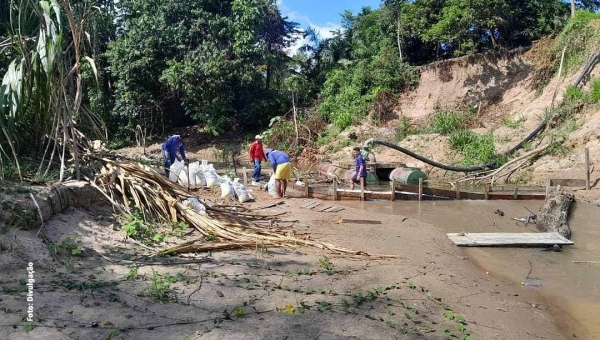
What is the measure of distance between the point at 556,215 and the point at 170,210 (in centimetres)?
740

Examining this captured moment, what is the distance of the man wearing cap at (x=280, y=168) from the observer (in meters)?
11.2

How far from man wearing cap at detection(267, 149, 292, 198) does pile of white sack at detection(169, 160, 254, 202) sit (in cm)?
93

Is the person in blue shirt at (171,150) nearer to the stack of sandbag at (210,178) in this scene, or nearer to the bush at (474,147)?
the stack of sandbag at (210,178)

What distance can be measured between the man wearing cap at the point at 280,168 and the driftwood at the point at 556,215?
550 cm

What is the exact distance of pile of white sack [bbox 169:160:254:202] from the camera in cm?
1041

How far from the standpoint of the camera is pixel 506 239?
27.3 feet

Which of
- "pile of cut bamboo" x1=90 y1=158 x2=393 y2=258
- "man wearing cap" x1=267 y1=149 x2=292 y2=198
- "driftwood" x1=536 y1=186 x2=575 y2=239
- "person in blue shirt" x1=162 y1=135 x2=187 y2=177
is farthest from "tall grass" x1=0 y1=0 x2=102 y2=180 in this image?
"driftwood" x1=536 y1=186 x2=575 y2=239

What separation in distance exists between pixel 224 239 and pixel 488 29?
2087 centimetres

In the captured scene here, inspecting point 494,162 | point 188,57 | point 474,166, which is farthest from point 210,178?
point 188,57

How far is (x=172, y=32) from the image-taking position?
23.6 meters

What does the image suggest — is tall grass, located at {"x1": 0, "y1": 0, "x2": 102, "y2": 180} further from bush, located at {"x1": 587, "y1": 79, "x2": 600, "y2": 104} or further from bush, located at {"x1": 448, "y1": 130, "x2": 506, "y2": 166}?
bush, located at {"x1": 587, "y1": 79, "x2": 600, "y2": 104}

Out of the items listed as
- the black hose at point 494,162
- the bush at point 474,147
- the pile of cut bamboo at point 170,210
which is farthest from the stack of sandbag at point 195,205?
the bush at point 474,147

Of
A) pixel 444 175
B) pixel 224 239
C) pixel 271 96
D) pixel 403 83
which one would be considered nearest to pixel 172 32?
pixel 271 96

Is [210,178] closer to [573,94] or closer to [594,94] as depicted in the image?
[594,94]
